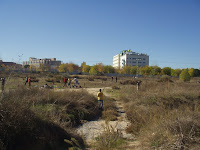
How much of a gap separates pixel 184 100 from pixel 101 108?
7713mm

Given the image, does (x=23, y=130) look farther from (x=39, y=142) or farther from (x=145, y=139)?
(x=145, y=139)

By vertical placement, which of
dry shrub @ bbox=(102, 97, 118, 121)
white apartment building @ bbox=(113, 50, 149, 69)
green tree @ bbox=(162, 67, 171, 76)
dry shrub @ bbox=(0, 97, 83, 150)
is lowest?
dry shrub @ bbox=(102, 97, 118, 121)

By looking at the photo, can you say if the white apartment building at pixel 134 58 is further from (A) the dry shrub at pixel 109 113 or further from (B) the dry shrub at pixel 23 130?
(B) the dry shrub at pixel 23 130

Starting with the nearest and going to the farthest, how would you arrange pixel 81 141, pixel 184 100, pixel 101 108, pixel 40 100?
pixel 81 141, pixel 40 100, pixel 101 108, pixel 184 100

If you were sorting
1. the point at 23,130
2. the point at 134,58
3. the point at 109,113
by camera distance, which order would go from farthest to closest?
the point at 134,58 → the point at 109,113 → the point at 23,130

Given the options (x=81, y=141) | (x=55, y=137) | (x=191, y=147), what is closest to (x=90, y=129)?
(x=81, y=141)

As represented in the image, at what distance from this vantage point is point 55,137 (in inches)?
303

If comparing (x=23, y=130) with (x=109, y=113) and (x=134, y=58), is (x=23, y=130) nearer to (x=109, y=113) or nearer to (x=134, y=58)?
(x=109, y=113)

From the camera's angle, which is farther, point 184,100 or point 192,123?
point 184,100

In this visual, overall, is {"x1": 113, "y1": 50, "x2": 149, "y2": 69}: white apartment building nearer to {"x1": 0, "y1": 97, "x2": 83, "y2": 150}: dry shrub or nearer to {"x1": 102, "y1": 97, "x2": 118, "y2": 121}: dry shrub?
{"x1": 102, "y1": 97, "x2": 118, "y2": 121}: dry shrub

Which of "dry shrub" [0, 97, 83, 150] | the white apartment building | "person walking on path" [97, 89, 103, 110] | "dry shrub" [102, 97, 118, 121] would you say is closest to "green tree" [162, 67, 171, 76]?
the white apartment building

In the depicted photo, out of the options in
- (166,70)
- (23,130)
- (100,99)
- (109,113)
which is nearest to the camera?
(23,130)

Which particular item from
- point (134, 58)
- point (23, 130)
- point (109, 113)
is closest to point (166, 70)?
point (134, 58)

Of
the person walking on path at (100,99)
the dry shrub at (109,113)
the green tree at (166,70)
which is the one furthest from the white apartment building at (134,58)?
the person walking on path at (100,99)
